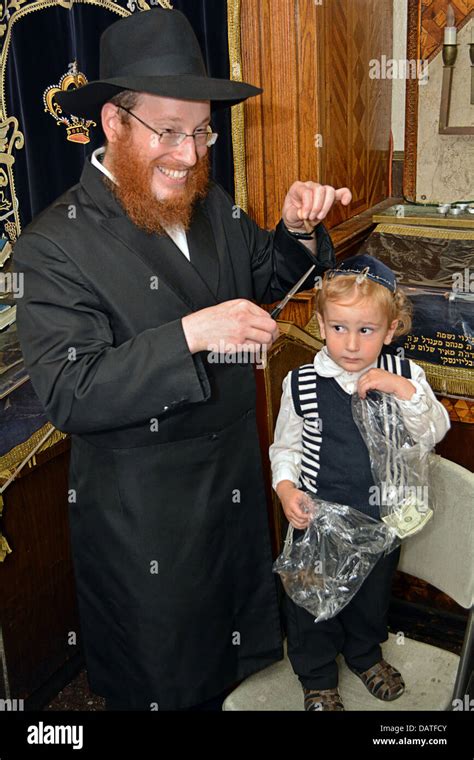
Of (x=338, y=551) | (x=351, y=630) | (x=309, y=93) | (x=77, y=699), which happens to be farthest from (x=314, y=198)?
(x=77, y=699)

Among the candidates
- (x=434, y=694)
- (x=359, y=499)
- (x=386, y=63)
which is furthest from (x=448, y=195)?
(x=434, y=694)

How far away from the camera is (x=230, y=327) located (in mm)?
1840

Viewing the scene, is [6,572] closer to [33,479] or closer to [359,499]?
[33,479]

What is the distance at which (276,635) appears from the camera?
2451mm

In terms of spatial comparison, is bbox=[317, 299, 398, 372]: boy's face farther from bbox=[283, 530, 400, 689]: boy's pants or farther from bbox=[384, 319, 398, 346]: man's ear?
bbox=[283, 530, 400, 689]: boy's pants

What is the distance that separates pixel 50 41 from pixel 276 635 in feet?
6.57

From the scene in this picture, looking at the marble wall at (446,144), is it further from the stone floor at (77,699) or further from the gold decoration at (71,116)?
the stone floor at (77,699)

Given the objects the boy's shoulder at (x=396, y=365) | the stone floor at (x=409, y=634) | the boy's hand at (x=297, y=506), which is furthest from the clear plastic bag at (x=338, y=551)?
the stone floor at (x=409, y=634)

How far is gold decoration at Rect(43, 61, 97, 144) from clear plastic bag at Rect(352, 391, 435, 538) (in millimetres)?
1420

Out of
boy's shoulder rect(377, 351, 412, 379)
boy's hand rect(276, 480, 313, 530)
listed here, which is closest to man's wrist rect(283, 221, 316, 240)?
boy's shoulder rect(377, 351, 412, 379)

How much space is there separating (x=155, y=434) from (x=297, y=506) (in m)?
0.40

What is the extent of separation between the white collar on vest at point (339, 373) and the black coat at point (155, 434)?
0.20 meters

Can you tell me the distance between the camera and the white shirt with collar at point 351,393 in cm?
220

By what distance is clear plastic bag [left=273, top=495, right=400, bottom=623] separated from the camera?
2.26 meters
